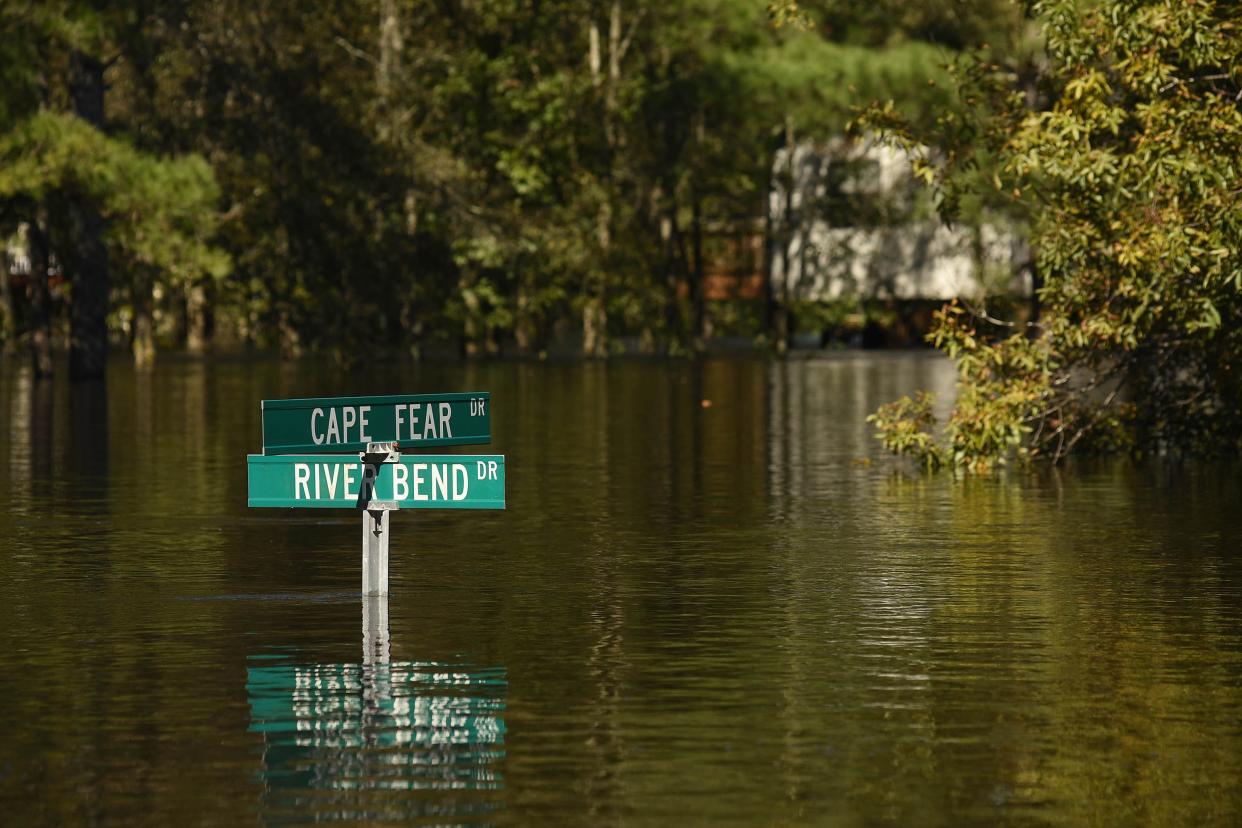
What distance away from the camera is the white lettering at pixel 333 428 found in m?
14.4

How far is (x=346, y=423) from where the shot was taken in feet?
47.3

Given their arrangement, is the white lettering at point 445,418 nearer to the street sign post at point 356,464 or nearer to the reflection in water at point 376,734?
the street sign post at point 356,464

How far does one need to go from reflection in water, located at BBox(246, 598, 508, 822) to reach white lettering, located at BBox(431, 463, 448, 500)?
110cm

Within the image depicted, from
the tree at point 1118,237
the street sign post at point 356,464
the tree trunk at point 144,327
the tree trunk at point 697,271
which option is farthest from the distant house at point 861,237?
the street sign post at point 356,464

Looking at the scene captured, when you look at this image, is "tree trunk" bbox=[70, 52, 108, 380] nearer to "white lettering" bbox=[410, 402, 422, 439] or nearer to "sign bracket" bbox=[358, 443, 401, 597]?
"sign bracket" bbox=[358, 443, 401, 597]

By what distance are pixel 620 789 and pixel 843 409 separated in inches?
1292

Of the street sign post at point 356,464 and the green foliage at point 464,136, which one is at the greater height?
the green foliage at point 464,136

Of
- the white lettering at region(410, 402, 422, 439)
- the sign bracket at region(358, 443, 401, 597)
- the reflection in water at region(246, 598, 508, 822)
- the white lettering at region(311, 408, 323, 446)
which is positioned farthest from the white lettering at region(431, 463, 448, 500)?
the reflection in water at region(246, 598, 508, 822)

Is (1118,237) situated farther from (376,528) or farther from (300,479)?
(300,479)

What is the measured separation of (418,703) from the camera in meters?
11.3

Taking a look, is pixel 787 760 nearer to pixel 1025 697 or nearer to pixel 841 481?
pixel 1025 697

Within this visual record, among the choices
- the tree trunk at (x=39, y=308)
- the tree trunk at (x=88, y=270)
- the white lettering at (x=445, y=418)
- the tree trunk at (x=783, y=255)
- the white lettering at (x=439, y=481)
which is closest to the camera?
the white lettering at (x=439, y=481)

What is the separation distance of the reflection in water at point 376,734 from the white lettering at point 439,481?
1.10 m

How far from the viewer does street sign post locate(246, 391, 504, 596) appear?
14.1 metres
